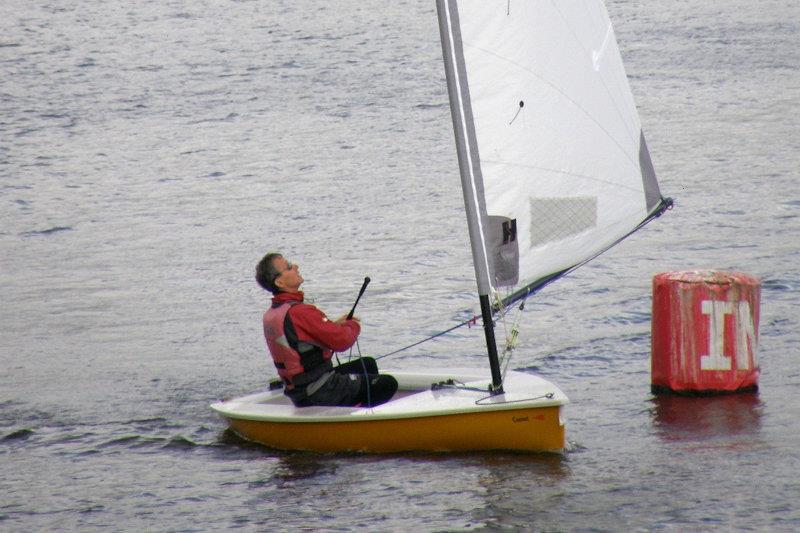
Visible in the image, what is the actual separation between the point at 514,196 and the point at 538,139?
15.6 inches

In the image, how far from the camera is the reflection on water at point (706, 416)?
8680 mm

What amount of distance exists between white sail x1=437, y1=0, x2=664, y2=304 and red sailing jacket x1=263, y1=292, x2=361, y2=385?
0.88 m

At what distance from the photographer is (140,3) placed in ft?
108

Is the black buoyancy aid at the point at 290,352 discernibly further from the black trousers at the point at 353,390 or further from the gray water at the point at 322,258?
the gray water at the point at 322,258

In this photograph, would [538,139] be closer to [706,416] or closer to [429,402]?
[429,402]

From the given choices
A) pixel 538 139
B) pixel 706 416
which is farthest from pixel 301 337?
pixel 706 416

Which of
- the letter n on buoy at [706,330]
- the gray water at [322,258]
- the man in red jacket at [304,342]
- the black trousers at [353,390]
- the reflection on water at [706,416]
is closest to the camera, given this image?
the gray water at [322,258]

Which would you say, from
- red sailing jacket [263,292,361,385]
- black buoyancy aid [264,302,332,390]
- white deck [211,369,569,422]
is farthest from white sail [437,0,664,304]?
black buoyancy aid [264,302,332,390]

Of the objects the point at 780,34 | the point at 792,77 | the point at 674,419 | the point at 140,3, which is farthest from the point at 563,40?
the point at 140,3

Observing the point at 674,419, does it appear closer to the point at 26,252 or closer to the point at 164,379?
the point at 164,379

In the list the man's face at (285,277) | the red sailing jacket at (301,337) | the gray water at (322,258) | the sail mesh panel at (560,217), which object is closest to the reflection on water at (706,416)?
the gray water at (322,258)

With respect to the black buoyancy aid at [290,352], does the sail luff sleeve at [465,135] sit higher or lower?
higher

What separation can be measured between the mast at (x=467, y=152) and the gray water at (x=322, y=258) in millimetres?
899

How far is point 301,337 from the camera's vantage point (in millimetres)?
8258
